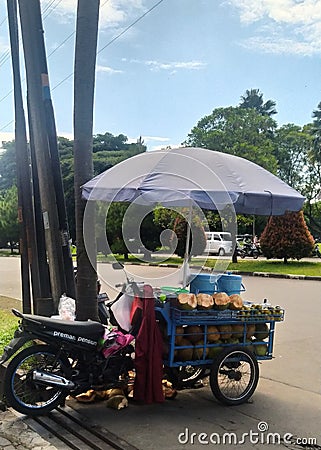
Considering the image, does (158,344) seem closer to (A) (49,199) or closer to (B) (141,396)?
(B) (141,396)

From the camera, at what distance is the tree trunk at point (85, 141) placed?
545 cm

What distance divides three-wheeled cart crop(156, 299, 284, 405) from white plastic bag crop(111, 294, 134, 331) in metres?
0.35

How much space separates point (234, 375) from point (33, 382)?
191 centimetres

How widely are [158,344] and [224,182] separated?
170cm

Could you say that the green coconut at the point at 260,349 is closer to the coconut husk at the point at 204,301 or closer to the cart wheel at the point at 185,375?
the cart wheel at the point at 185,375

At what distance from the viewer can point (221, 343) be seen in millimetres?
5039

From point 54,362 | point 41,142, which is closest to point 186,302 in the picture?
point 54,362

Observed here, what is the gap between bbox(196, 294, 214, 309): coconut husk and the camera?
192 inches

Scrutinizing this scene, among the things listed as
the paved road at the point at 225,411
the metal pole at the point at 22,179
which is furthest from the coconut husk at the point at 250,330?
the metal pole at the point at 22,179

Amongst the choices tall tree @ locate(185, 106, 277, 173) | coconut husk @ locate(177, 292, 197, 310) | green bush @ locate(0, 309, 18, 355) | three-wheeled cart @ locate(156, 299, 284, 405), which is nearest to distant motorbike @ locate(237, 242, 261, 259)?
tall tree @ locate(185, 106, 277, 173)

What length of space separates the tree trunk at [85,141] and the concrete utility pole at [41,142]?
3.15 feet

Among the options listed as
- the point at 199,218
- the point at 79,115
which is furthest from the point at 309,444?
the point at 79,115

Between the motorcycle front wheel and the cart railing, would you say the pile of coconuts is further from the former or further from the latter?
the motorcycle front wheel

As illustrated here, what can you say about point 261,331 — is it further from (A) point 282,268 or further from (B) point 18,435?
(A) point 282,268
